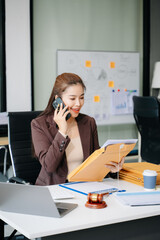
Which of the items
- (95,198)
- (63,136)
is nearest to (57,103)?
(63,136)

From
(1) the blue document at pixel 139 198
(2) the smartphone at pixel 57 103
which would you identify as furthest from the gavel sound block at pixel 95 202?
(2) the smartphone at pixel 57 103

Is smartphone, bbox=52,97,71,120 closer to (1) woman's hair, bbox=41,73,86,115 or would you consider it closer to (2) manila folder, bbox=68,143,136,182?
(1) woman's hair, bbox=41,73,86,115

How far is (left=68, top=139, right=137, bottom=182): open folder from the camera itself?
184 centimetres

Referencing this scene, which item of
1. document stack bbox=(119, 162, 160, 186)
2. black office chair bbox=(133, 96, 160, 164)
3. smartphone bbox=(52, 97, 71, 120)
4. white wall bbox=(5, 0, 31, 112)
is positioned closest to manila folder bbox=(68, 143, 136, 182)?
document stack bbox=(119, 162, 160, 186)

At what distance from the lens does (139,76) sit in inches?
198

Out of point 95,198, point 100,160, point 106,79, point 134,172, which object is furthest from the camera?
point 106,79

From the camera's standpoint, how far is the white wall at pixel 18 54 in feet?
13.4

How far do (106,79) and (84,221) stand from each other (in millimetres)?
3492

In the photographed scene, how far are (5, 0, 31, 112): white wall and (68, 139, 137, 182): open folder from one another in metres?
2.32

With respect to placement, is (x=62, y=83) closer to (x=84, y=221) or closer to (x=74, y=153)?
(x=74, y=153)

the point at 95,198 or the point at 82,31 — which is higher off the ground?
the point at 82,31

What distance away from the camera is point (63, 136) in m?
2.06

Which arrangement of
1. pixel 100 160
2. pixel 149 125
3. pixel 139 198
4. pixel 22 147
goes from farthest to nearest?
1. pixel 149 125
2. pixel 22 147
3. pixel 100 160
4. pixel 139 198

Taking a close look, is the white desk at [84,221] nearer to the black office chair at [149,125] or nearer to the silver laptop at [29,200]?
the silver laptop at [29,200]
